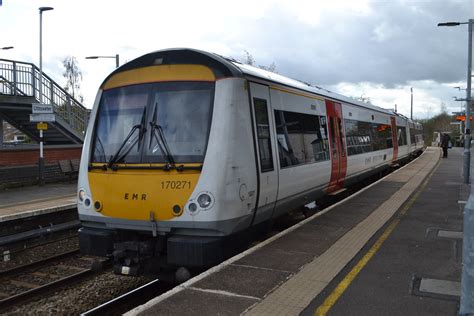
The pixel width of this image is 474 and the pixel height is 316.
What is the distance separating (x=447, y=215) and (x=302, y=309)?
624cm

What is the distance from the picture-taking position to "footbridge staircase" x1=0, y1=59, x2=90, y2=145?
17.9m

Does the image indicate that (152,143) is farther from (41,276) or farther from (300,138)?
(41,276)

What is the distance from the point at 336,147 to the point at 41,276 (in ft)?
20.5

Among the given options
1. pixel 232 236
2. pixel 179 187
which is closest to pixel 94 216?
pixel 179 187

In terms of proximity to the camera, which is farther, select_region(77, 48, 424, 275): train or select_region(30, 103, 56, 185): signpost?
select_region(30, 103, 56, 185): signpost

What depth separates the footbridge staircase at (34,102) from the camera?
1788cm

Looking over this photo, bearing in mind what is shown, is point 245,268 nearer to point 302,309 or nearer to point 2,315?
point 302,309

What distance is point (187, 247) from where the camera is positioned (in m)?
5.41

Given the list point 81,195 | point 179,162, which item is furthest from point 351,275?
point 81,195

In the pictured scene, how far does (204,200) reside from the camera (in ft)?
17.7

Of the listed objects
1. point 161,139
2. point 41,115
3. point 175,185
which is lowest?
point 175,185

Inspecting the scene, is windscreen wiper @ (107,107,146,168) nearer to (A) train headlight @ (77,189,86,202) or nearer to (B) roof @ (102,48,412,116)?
(A) train headlight @ (77,189,86,202)

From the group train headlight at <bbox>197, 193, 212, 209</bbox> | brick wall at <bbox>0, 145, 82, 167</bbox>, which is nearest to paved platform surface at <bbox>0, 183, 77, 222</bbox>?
brick wall at <bbox>0, 145, 82, 167</bbox>

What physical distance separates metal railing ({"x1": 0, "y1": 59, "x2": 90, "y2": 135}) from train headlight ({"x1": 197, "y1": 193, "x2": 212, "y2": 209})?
1467 centimetres
